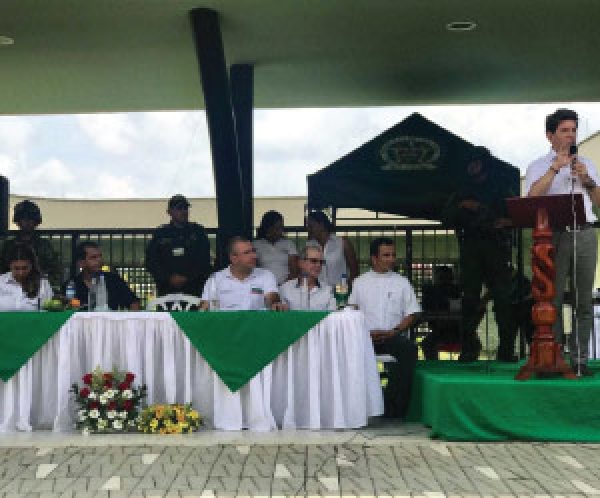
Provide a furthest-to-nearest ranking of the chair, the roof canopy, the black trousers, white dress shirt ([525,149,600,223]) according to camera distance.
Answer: the roof canopy < the chair < the black trousers < white dress shirt ([525,149,600,223])

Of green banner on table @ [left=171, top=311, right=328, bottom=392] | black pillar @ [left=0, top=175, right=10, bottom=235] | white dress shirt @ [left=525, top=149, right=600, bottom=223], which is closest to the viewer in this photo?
white dress shirt @ [left=525, top=149, right=600, bottom=223]

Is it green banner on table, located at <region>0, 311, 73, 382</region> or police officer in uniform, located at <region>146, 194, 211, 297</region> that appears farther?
police officer in uniform, located at <region>146, 194, 211, 297</region>

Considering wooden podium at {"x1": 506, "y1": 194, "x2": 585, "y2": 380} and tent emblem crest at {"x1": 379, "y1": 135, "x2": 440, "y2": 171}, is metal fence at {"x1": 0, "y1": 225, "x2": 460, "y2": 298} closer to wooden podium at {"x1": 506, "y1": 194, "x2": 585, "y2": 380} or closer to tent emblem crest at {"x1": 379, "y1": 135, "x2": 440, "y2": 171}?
tent emblem crest at {"x1": 379, "y1": 135, "x2": 440, "y2": 171}

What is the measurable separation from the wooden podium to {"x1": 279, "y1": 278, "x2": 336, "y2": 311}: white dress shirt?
1542mm

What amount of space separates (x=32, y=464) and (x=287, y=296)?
2.63 meters

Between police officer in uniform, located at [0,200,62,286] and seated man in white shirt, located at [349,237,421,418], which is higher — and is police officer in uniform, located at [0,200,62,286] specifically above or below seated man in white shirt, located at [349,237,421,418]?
above

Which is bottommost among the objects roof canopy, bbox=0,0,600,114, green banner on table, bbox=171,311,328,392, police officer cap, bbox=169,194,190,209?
green banner on table, bbox=171,311,328,392

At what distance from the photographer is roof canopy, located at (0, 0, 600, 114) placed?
8.67 meters

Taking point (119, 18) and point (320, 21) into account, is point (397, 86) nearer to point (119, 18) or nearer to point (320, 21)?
point (320, 21)

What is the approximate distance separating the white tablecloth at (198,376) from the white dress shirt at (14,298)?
2.11 ft

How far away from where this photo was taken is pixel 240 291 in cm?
704

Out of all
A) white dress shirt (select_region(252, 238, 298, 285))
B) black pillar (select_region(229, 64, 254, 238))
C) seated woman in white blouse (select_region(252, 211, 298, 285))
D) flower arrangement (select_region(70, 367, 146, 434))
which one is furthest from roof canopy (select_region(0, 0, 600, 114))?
flower arrangement (select_region(70, 367, 146, 434))

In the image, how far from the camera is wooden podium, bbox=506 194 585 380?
19.2ft

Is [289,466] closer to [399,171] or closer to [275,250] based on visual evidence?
[275,250]
